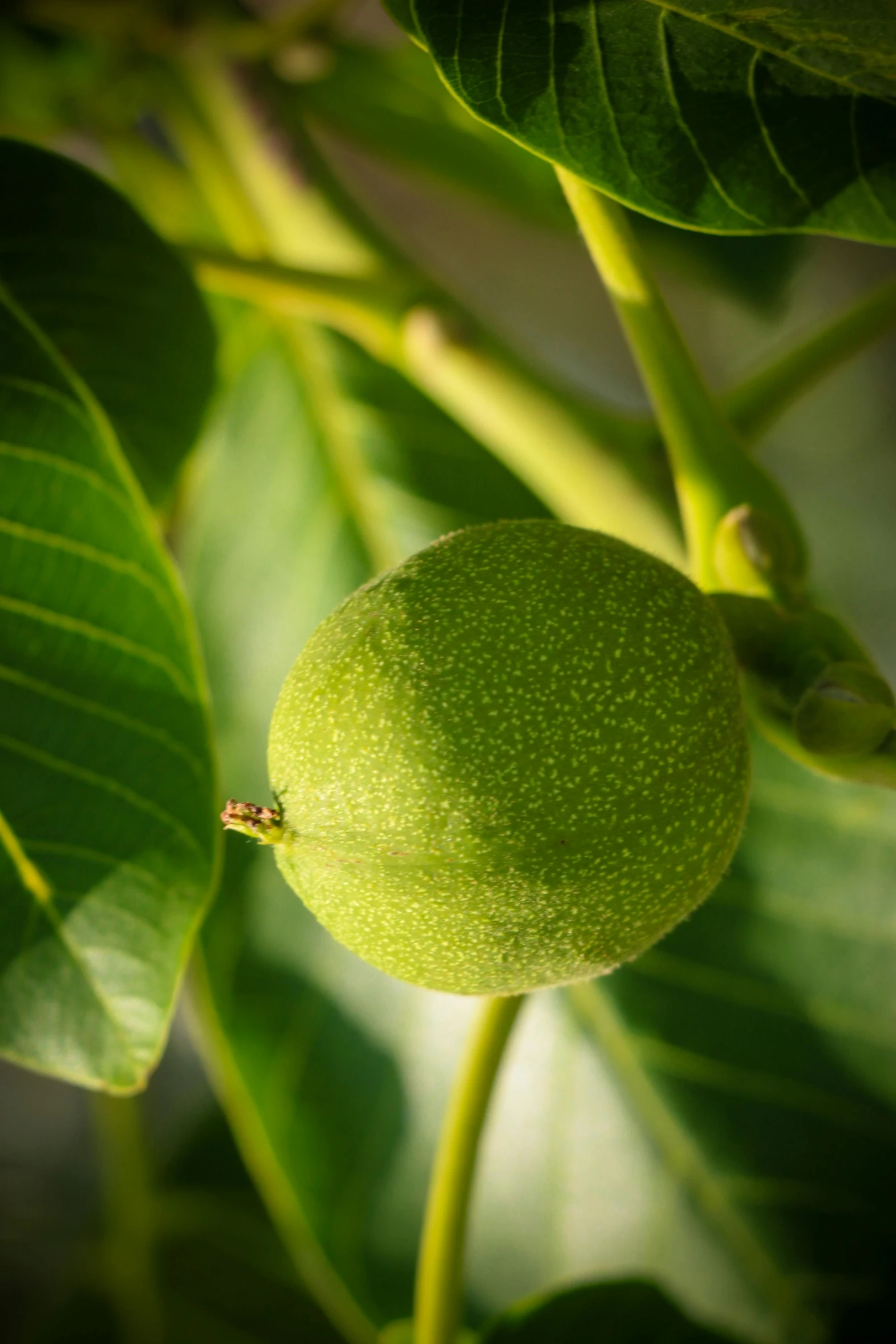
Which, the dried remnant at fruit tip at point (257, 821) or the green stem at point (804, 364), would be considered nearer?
the dried remnant at fruit tip at point (257, 821)

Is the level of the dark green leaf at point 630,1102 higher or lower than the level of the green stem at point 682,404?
lower

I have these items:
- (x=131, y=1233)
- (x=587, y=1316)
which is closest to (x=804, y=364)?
(x=587, y=1316)

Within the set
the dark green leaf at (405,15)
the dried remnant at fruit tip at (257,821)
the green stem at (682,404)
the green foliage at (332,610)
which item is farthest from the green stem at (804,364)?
the dried remnant at fruit tip at (257,821)

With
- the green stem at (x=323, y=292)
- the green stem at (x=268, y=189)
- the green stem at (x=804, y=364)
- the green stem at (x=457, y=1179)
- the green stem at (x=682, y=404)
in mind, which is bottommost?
the green stem at (x=457, y=1179)

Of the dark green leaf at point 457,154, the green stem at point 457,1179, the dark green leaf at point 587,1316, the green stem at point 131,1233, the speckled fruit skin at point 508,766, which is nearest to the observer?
the speckled fruit skin at point 508,766

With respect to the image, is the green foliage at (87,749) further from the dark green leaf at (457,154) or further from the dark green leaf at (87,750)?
the dark green leaf at (457,154)

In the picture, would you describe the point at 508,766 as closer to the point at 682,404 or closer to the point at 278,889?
the point at 682,404

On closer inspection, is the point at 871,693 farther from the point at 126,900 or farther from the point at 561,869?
the point at 126,900

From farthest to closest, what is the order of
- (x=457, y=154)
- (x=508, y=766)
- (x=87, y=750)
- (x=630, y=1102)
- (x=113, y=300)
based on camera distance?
(x=457, y=154), (x=630, y=1102), (x=113, y=300), (x=87, y=750), (x=508, y=766)
